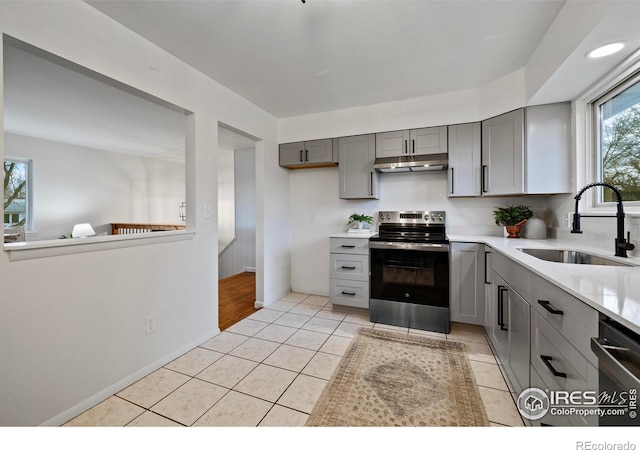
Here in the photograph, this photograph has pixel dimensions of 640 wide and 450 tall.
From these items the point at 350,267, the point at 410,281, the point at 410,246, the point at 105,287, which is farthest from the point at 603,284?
the point at 105,287

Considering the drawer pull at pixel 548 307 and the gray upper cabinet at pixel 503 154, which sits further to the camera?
the gray upper cabinet at pixel 503 154

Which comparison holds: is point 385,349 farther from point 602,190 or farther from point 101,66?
point 101,66

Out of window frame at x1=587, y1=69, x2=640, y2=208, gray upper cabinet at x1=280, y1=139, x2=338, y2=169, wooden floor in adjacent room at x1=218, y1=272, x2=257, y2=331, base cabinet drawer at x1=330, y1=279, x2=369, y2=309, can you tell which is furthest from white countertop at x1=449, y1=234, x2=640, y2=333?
wooden floor in adjacent room at x1=218, y1=272, x2=257, y2=331

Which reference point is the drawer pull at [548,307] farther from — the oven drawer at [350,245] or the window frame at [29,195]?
the window frame at [29,195]

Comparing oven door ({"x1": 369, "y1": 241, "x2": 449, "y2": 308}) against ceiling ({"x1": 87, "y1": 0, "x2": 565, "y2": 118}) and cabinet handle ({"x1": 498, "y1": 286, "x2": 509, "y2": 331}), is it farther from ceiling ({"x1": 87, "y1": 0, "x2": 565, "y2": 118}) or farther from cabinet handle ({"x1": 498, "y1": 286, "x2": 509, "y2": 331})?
ceiling ({"x1": 87, "y1": 0, "x2": 565, "y2": 118})

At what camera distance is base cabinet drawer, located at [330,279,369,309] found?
2920 mm

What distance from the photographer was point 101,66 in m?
1.69

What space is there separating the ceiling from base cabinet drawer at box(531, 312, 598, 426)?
6.20 ft

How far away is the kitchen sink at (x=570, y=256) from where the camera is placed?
1647 millimetres

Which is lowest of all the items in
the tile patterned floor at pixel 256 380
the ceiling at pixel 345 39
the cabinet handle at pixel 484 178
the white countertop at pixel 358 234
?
the tile patterned floor at pixel 256 380

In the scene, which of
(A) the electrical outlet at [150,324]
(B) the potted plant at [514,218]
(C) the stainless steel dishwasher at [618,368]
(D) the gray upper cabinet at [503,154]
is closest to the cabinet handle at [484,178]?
(D) the gray upper cabinet at [503,154]

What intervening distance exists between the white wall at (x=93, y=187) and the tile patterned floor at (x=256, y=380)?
4.22 m
